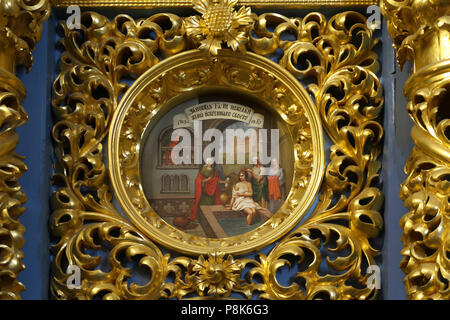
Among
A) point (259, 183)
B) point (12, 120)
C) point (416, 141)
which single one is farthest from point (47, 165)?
point (416, 141)

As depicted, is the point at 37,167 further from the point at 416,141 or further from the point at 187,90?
the point at 416,141

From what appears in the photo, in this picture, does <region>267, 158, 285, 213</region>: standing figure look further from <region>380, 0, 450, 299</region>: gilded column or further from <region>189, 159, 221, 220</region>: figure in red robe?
<region>380, 0, 450, 299</region>: gilded column

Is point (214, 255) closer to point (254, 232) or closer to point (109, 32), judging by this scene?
point (254, 232)

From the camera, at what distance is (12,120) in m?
3.04

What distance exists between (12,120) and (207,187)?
75cm

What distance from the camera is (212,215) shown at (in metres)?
3.38

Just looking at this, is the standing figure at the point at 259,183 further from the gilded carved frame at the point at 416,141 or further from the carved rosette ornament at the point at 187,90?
the gilded carved frame at the point at 416,141

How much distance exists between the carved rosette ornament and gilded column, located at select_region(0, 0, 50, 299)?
241mm

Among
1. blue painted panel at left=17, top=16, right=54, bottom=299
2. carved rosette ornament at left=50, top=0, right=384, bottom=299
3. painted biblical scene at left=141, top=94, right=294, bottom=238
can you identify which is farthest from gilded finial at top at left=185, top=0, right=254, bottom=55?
blue painted panel at left=17, top=16, right=54, bottom=299

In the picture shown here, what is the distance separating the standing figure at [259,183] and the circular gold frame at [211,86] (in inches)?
3.0

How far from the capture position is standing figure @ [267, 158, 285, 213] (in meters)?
3.38

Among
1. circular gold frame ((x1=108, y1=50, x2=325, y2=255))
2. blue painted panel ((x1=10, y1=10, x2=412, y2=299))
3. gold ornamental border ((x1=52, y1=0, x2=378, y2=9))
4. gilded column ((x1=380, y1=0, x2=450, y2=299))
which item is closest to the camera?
gilded column ((x1=380, y1=0, x2=450, y2=299))

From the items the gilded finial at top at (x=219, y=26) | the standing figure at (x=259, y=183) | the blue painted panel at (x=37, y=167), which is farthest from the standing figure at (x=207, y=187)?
the blue painted panel at (x=37, y=167)

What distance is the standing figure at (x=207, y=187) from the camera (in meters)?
3.39
